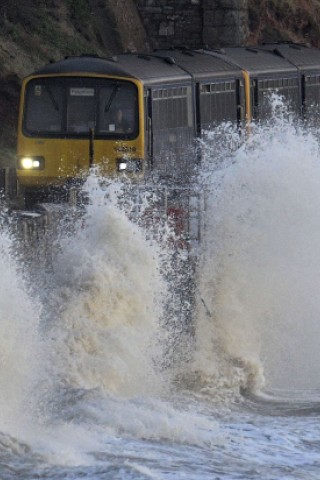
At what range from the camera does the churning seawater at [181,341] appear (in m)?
14.0

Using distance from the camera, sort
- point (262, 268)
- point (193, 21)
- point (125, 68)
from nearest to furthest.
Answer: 1. point (262, 268)
2. point (125, 68)
3. point (193, 21)

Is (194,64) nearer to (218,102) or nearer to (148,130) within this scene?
(218,102)

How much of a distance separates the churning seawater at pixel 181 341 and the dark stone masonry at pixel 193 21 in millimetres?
11156

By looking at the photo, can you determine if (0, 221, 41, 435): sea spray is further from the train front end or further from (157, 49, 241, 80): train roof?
(157, 49, 241, 80): train roof

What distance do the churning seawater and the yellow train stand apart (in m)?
0.65

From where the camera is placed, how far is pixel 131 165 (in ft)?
73.0

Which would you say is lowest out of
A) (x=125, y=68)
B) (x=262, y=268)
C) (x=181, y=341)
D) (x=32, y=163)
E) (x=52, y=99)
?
(x=181, y=341)

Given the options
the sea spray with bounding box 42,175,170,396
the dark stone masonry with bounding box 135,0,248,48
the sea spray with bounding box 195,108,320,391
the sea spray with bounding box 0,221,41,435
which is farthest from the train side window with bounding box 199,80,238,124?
the dark stone masonry with bounding box 135,0,248,48

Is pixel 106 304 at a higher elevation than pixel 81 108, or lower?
lower

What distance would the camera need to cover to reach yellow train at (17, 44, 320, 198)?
73.5 feet

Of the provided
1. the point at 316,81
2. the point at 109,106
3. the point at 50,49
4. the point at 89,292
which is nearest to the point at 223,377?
the point at 89,292

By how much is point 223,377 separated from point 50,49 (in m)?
14.0

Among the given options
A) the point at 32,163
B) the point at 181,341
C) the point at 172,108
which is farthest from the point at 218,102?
the point at 181,341

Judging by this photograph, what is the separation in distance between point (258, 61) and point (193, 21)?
9152 millimetres
